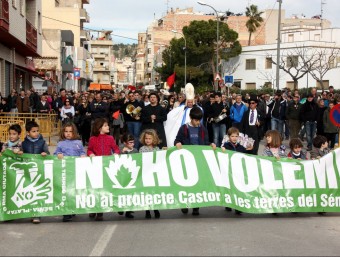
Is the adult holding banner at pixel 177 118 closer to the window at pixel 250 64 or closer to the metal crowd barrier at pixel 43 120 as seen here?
the metal crowd barrier at pixel 43 120

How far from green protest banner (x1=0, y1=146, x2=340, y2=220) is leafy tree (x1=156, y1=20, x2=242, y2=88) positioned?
66.1 metres

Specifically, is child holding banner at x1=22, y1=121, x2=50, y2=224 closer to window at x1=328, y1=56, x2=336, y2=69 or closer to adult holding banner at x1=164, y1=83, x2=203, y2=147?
adult holding banner at x1=164, y1=83, x2=203, y2=147

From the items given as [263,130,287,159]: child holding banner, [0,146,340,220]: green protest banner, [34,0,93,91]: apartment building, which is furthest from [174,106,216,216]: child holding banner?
[34,0,93,91]: apartment building

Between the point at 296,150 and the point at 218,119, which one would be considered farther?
the point at 218,119

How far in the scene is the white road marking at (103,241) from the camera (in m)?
7.27

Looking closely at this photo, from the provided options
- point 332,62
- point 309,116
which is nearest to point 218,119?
point 309,116

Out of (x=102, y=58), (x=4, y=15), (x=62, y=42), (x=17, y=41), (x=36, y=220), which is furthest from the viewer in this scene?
(x=102, y=58)

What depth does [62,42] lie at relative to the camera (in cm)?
6669

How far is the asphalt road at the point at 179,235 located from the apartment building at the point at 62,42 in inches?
1355

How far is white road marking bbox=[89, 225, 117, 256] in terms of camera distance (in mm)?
7266

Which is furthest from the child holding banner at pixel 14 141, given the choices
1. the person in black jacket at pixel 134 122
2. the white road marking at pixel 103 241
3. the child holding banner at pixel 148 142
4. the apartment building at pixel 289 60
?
the apartment building at pixel 289 60

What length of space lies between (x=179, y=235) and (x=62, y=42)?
198 ft

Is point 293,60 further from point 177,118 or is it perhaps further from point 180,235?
point 180,235

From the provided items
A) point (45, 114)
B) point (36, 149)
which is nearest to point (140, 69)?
point (45, 114)
